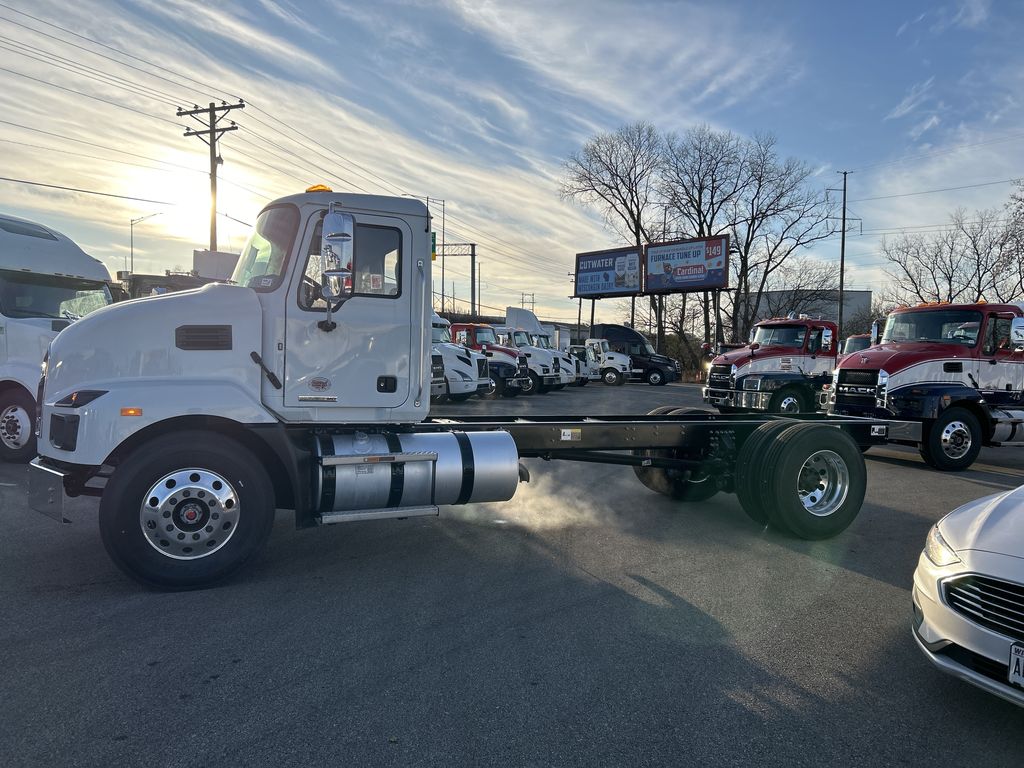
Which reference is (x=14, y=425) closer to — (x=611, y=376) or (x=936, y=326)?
(x=936, y=326)

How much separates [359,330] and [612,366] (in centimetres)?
2948

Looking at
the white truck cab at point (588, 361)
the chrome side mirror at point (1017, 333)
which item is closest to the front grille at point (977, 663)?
the chrome side mirror at point (1017, 333)

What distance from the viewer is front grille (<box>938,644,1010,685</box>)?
115 inches

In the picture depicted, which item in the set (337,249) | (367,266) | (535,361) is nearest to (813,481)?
(367,266)

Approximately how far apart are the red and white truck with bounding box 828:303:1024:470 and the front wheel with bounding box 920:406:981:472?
13 mm

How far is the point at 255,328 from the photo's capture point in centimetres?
497

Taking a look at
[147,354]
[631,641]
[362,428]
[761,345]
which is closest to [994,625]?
[631,641]

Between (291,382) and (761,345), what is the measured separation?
53.6 ft

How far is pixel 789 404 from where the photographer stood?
1608 centimetres

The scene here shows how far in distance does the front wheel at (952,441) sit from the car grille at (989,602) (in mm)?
8237

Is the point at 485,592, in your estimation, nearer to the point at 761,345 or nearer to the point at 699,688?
the point at 699,688

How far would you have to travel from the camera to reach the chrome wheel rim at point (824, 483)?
20.5ft

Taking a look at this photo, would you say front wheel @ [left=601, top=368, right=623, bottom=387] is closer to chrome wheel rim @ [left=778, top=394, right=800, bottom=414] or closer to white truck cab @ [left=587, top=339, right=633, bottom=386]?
white truck cab @ [left=587, top=339, right=633, bottom=386]

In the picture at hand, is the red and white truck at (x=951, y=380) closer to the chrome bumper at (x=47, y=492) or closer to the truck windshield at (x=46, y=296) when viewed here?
the chrome bumper at (x=47, y=492)
